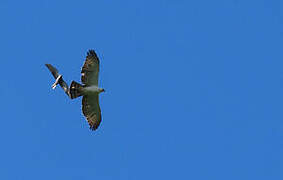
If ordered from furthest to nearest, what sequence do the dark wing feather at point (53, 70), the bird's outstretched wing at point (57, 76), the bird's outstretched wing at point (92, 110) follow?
the dark wing feather at point (53, 70)
the bird's outstretched wing at point (92, 110)
the bird's outstretched wing at point (57, 76)

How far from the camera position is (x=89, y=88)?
42188mm

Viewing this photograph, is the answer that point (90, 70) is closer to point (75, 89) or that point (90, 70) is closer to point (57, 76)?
point (75, 89)

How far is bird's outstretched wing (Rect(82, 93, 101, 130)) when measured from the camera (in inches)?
1690

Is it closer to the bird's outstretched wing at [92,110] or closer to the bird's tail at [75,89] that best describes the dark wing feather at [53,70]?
the bird's outstretched wing at [92,110]

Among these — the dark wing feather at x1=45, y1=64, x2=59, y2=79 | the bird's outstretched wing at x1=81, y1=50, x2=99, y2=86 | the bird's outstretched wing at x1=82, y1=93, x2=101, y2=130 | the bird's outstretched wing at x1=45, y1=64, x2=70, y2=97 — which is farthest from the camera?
the dark wing feather at x1=45, y1=64, x2=59, y2=79

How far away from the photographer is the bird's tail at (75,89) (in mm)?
41562

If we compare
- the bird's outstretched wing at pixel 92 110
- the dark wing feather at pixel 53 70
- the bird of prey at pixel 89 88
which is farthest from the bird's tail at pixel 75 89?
the dark wing feather at pixel 53 70

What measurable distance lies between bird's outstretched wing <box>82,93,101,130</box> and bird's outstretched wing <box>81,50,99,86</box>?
0.96 metres

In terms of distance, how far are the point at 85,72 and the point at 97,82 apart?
3.28 ft

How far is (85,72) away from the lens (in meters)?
41.7

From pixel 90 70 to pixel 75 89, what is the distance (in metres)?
1.22

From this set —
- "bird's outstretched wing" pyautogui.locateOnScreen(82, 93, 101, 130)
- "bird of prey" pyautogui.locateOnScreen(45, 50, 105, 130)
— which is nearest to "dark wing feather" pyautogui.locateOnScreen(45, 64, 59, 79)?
"bird of prey" pyautogui.locateOnScreen(45, 50, 105, 130)

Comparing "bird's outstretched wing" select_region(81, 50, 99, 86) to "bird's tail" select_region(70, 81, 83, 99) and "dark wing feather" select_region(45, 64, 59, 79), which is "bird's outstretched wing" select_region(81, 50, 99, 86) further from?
"dark wing feather" select_region(45, 64, 59, 79)

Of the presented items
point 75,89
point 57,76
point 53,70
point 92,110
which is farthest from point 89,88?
point 53,70
